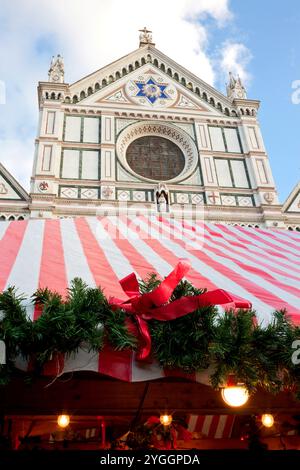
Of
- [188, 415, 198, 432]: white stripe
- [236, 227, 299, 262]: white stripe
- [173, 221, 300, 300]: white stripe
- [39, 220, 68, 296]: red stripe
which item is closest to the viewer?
[39, 220, 68, 296]: red stripe

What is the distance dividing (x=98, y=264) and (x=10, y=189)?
905cm

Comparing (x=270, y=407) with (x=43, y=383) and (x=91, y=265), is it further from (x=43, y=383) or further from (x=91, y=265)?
(x=91, y=265)

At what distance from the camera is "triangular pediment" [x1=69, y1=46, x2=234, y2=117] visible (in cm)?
1398

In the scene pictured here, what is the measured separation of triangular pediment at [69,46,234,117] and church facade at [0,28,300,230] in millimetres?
38

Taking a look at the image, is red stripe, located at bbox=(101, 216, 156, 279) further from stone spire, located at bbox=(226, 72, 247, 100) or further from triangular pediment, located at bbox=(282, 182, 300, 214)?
stone spire, located at bbox=(226, 72, 247, 100)

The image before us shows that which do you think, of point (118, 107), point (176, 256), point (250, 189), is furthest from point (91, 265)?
point (118, 107)

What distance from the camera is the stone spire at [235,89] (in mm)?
14860

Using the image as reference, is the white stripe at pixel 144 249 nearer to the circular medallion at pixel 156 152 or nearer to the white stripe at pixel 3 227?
the white stripe at pixel 3 227

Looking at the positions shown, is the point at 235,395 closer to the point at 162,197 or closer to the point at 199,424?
the point at 199,424

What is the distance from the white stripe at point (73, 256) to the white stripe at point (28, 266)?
20 cm

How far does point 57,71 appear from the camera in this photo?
14266mm

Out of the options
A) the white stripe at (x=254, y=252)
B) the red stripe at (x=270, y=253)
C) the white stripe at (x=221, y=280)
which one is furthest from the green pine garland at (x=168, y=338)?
the red stripe at (x=270, y=253)

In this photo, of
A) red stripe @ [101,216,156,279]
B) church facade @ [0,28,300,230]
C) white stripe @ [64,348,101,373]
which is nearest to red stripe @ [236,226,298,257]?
red stripe @ [101,216,156,279]

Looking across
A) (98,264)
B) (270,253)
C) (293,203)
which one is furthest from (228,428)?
(293,203)
